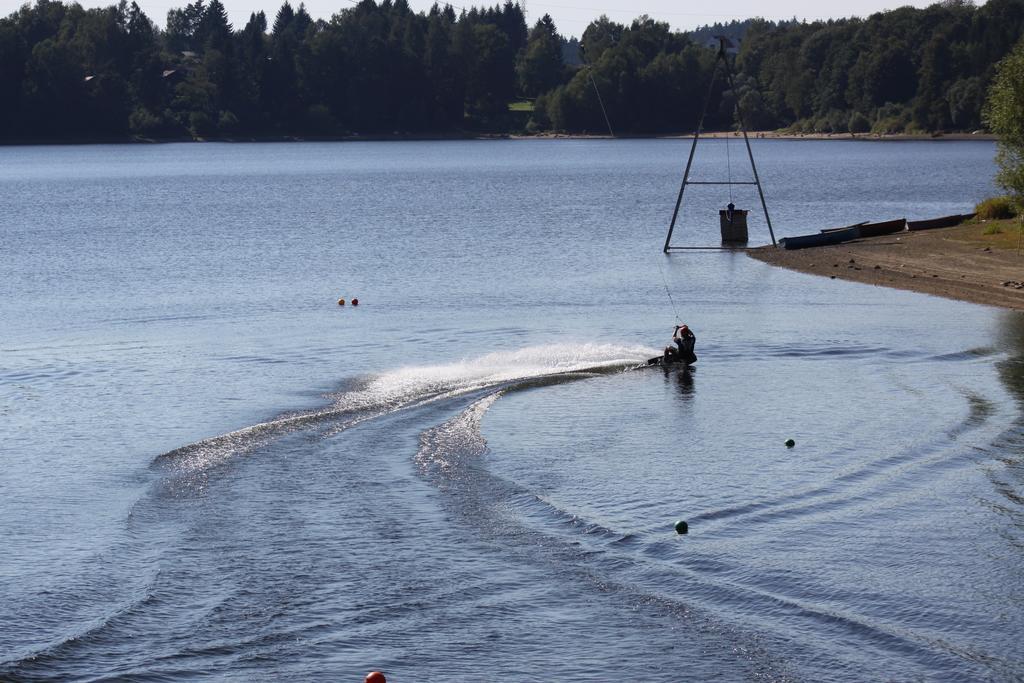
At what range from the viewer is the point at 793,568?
21531 mm

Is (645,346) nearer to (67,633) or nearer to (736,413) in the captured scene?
(736,413)

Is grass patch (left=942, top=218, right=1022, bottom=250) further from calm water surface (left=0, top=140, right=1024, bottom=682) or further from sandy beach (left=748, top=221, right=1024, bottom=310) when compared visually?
calm water surface (left=0, top=140, right=1024, bottom=682)

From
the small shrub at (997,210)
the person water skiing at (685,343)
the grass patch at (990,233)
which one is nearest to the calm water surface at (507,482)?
the person water skiing at (685,343)

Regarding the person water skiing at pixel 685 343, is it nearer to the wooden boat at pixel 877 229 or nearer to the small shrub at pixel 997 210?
the wooden boat at pixel 877 229

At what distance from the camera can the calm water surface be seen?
18906 mm

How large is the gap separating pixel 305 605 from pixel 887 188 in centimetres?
10727

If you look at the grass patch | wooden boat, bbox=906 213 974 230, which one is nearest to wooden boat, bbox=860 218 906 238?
wooden boat, bbox=906 213 974 230

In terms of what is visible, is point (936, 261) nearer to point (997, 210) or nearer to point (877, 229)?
point (877, 229)

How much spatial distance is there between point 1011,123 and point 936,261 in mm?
6720

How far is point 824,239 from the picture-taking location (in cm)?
6756

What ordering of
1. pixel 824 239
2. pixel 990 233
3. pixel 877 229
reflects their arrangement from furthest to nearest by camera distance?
pixel 877 229 → pixel 824 239 → pixel 990 233

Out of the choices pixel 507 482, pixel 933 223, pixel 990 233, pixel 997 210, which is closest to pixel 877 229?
pixel 933 223

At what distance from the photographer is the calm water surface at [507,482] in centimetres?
1891

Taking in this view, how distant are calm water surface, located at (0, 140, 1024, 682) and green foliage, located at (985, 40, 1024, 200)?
9590mm
